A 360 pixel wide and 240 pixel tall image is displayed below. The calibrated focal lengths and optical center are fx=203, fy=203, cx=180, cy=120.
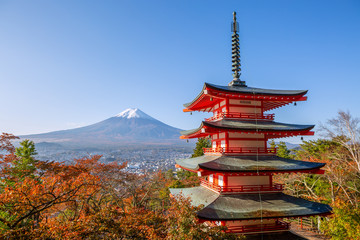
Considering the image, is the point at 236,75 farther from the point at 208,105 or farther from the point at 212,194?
the point at 212,194

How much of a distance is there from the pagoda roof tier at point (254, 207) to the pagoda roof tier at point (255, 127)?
12.1 ft

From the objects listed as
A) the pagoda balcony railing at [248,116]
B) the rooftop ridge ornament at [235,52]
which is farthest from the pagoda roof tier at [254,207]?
the rooftop ridge ornament at [235,52]

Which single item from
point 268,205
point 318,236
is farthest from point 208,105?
point 318,236

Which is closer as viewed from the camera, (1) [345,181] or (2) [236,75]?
(2) [236,75]

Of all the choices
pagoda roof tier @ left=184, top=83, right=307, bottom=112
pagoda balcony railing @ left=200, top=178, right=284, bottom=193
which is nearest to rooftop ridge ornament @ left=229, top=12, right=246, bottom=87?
pagoda roof tier @ left=184, top=83, right=307, bottom=112

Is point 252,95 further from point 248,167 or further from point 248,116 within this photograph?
point 248,167

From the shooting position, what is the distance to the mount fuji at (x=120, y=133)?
112062mm

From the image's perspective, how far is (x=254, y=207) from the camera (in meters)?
10.6

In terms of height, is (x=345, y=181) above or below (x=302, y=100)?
below

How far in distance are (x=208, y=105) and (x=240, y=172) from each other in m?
6.17

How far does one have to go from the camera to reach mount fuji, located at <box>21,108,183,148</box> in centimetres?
11206

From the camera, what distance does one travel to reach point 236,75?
48.4 feet

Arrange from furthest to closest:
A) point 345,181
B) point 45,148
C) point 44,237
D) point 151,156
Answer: point 151,156 → point 45,148 → point 345,181 → point 44,237

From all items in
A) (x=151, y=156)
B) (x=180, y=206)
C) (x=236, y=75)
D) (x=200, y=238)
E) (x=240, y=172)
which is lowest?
(x=151, y=156)
